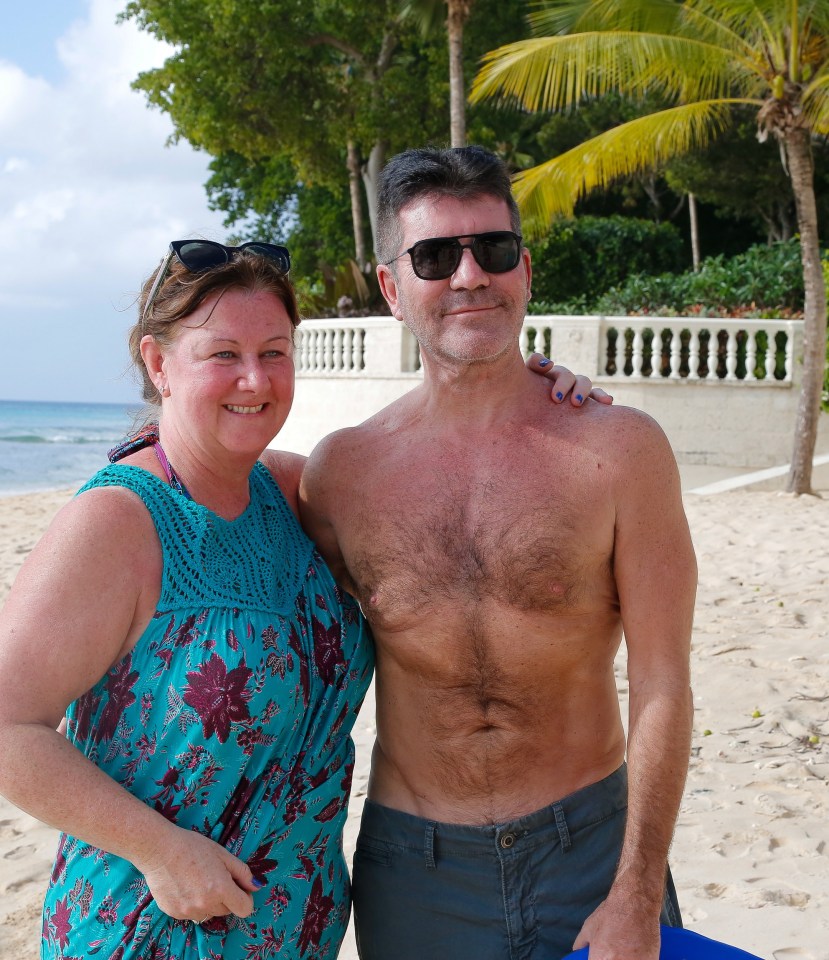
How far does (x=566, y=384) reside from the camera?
7.97 ft

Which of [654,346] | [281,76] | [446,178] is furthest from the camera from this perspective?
[281,76]

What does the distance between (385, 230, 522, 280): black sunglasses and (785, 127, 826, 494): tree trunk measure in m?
10.3

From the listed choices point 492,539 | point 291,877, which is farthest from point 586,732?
point 291,877

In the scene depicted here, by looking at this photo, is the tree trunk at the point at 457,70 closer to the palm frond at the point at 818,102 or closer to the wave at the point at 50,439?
the palm frond at the point at 818,102

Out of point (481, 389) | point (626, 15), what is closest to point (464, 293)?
point (481, 389)

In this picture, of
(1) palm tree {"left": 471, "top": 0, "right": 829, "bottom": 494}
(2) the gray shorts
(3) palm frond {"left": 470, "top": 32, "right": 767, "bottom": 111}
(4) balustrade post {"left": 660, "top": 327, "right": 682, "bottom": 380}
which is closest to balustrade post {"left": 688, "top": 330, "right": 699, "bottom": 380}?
(4) balustrade post {"left": 660, "top": 327, "right": 682, "bottom": 380}

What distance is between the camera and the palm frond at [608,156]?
1195cm

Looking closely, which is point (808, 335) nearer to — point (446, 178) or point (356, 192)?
point (446, 178)

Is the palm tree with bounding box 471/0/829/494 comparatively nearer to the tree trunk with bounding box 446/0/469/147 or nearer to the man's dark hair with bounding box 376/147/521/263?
the tree trunk with bounding box 446/0/469/147

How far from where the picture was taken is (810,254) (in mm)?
11820

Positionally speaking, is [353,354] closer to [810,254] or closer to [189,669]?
[810,254]

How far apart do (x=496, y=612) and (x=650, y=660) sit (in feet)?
1.15

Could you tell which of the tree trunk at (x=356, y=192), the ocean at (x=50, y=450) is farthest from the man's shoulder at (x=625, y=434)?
the tree trunk at (x=356, y=192)

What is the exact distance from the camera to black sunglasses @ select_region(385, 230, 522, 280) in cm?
232
